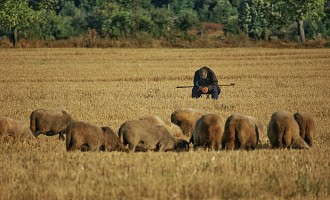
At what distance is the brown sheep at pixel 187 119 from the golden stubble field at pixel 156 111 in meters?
1.90

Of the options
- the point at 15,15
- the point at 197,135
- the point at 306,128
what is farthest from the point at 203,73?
the point at 15,15

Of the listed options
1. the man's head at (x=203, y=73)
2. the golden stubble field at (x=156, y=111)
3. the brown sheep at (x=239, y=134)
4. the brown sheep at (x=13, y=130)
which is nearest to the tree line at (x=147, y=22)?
the golden stubble field at (x=156, y=111)

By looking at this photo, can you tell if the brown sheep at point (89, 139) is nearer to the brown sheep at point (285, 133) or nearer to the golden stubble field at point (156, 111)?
the golden stubble field at point (156, 111)

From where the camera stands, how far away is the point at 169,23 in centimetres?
8581

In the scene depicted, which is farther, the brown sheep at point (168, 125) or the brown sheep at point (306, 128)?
the brown sheep at point (168, 125)

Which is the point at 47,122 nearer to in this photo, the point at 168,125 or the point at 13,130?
the point at 13,130

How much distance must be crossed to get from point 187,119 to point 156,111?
4.72 m

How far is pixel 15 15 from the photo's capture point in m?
64.9

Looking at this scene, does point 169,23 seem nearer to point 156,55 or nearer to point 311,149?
point 156,55

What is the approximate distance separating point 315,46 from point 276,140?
51561mm

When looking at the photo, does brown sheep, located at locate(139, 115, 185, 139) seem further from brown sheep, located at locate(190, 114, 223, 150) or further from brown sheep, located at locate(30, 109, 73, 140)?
brown sheep, located at locate(30, 109, 73, 140)

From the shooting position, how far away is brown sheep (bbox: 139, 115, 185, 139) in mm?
15852

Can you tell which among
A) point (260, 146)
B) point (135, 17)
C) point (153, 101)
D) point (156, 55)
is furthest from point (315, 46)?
point (260, 146)

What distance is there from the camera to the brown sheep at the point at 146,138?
14.2 metres
